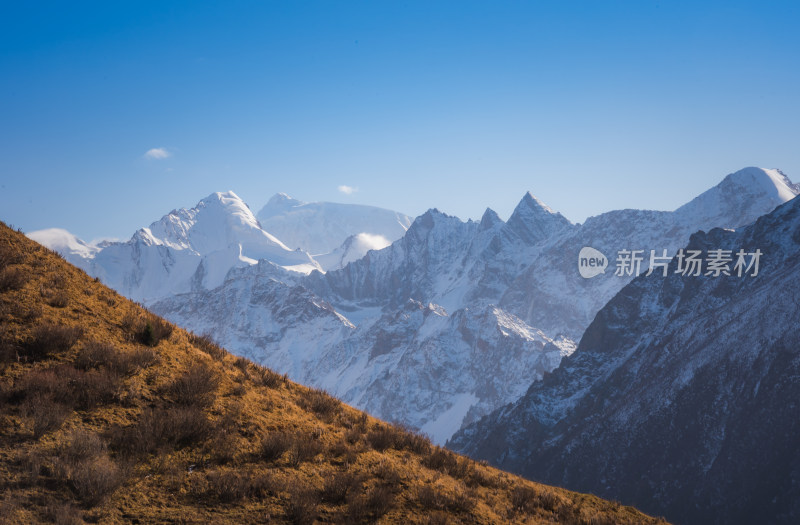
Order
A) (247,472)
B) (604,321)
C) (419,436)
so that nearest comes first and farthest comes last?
1. (247,472)
2. (419,436)
3. (604,321)

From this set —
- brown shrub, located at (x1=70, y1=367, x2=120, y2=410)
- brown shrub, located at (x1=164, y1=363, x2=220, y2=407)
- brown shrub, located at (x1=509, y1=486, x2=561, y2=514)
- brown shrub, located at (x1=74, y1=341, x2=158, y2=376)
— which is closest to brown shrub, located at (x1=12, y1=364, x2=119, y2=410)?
brown shrub, located at (x1=70, y1=367, x2=120, y2=410)

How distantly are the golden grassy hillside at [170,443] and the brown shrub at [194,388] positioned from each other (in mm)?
30

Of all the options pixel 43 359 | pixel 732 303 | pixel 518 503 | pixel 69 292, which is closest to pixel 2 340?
pixel 43 359

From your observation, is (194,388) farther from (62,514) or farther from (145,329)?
(62,514)

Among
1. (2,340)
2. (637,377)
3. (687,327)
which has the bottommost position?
(637,377)

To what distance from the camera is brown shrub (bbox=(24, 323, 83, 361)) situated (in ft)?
37.7

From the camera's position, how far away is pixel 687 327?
126 meters

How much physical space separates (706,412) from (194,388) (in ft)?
380

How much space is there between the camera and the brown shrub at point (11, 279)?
42.0 ft

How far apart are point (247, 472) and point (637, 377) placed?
138 metres

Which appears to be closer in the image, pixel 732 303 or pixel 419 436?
pixel 419 436

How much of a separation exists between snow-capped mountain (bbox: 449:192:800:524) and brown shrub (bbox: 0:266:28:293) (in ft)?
299

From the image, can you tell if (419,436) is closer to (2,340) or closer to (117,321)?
(117,321)

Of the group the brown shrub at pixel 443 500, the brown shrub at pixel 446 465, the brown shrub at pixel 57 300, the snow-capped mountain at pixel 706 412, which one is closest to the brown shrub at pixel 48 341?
the brown shrub at pixel 57 300
